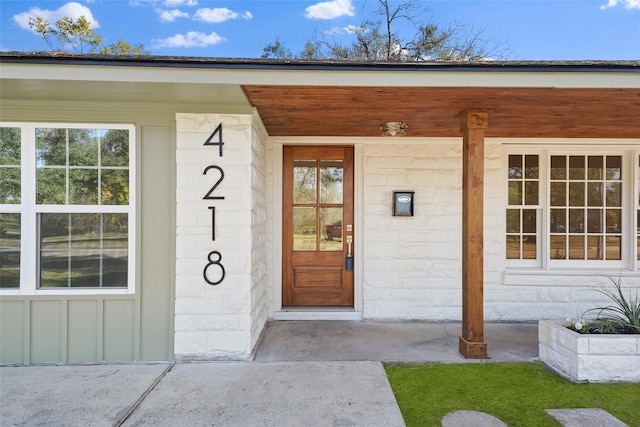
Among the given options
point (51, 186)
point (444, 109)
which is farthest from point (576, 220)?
point (51, 186)

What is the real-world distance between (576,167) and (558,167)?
0.26 m

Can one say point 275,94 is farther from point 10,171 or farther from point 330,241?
point 10,171

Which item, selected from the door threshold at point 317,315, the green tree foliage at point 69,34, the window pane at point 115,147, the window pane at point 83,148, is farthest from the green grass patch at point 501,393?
the green tree foliage at point 69,34

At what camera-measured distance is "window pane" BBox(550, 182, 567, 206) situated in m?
4.89

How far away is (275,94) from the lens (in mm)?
3178

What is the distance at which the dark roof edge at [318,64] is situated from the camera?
273 cm

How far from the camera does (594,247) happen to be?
4.92 m

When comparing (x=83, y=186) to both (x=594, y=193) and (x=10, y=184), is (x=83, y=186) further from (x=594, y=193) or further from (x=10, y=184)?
(x=594, y=193)

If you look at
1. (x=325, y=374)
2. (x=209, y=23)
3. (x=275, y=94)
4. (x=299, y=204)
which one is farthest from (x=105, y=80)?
(x=209, y=23)

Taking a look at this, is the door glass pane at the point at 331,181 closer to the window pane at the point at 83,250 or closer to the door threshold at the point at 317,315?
the door threshold at the point at 317,315

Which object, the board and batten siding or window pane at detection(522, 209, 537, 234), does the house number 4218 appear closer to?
the board and batten siding

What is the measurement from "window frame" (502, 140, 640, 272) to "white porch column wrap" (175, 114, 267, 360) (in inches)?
138

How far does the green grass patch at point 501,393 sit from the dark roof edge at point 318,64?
8.43 ft

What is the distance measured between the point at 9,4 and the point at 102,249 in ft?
38.9
